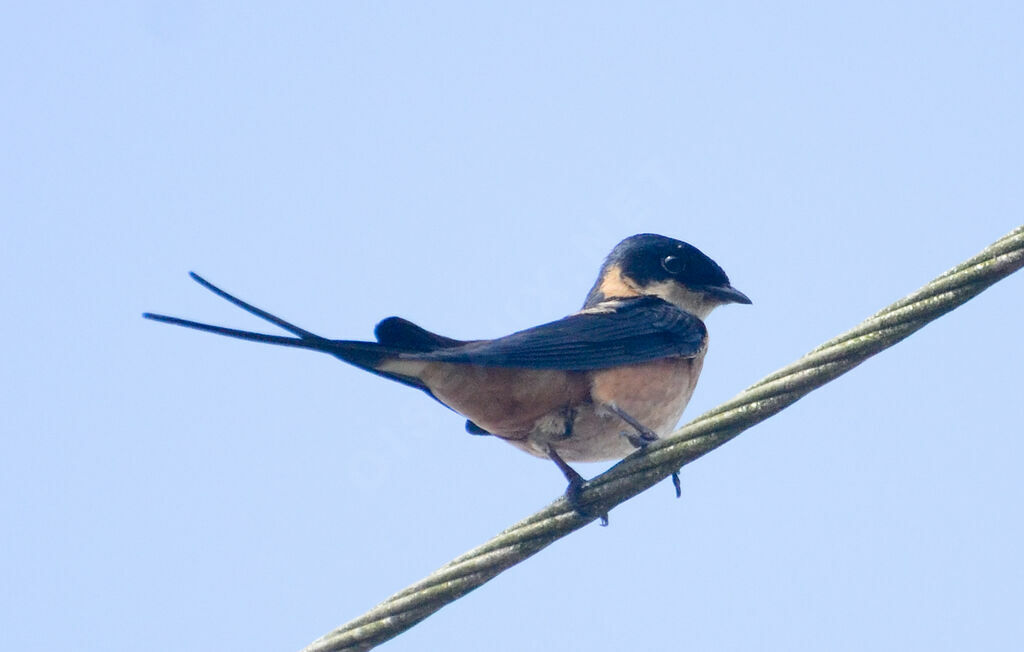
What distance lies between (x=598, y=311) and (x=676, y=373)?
474 millimetres

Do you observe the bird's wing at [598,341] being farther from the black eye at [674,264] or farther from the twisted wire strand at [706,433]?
the twisted wire strand at [706,433]

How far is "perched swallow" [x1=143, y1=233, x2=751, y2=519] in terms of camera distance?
4535mm

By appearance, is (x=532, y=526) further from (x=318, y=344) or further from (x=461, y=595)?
(x=318, y=344)

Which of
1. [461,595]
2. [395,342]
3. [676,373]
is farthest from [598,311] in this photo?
[461,595]

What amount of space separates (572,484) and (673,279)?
7.50ft

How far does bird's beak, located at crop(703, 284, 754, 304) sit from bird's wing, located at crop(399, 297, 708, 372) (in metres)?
0.47

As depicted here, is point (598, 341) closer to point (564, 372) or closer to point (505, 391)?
point (564, 372)

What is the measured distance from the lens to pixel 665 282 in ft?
21.1

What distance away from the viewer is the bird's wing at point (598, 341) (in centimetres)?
464

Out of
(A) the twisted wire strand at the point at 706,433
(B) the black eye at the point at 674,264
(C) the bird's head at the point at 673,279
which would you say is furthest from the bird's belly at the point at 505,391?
(B) the black eye at the point at 674,264

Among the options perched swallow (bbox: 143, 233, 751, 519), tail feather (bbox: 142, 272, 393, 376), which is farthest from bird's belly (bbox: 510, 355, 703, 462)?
tail feather (bbox: 142, 272, 393, 376)

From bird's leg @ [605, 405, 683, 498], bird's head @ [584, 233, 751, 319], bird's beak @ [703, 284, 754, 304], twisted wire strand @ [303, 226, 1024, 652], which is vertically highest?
bird's head @ [584, 233, 751, 319]

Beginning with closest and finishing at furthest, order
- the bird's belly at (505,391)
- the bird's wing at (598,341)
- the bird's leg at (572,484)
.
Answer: the bird's leg at (572,484), the bird's wing at (598,341), the bird's belly at (505,391)

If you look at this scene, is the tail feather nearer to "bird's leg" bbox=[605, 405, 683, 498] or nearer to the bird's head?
"bird's leg" bbox=[605, 405, 683, 498]
